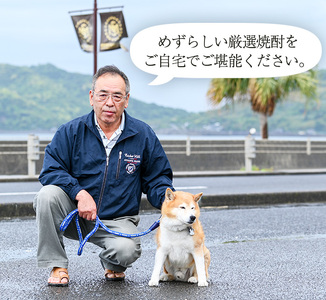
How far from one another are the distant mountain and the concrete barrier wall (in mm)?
94124

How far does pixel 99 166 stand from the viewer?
3.94 metres

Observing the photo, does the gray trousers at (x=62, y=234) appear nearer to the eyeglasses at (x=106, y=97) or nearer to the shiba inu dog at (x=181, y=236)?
the shiba inu dog at (x=181, y=236)

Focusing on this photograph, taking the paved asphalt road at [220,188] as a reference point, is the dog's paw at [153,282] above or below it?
below

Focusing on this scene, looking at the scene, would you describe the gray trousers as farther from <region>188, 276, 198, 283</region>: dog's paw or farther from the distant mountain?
the distant mountain

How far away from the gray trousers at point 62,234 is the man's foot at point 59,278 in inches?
1.9

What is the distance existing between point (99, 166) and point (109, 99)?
456mm

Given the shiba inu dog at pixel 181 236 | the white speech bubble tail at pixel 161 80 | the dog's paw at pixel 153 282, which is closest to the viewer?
the shiba inu dog at pixel 181 236

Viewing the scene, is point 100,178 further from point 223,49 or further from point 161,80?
point 223,49

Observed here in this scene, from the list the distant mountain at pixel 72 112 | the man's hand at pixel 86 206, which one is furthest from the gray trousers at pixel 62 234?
the distant mountain at pixel 72 112

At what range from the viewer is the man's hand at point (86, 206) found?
147 inches

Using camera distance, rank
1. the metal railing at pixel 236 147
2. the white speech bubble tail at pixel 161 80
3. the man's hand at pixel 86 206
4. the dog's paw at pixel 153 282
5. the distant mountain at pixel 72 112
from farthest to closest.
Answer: the distant mountain at pixel 72 112 < the metal railing at pixel 236 147 < the white speech bubble tail at pixel 161 80 < the dog's paw at pixel 153 282 < the man's hand at pixel 86 206

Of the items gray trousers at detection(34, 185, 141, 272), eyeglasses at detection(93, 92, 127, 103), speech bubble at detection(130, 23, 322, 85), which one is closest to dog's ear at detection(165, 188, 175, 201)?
gray trousers at detection(34, 185, 141, 272)

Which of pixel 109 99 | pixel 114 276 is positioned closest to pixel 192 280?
pixel 114 276

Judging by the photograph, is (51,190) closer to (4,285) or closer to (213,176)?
(4,285)
